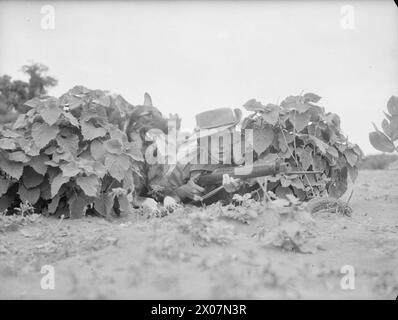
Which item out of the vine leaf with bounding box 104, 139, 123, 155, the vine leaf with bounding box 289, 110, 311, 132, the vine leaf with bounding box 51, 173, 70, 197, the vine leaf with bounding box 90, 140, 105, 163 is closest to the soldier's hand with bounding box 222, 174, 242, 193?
the vine leaf with bounding box 289, 110, 311, 132

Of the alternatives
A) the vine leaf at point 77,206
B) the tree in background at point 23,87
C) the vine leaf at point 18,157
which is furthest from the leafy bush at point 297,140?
the tree in background at point 23,87

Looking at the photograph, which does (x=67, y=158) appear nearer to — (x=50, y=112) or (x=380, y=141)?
(x=50, y=112)

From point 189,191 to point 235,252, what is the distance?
251 centimetres

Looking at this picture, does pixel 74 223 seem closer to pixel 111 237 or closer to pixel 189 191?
pixel 111 237

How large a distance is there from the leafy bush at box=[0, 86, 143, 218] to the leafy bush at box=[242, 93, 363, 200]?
3.77 feet

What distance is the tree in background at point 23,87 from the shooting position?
32.9 ft

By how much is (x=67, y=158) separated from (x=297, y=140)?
6.70ft

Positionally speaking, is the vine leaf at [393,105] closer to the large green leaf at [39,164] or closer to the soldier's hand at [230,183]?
the soldier's hand at [230,183]

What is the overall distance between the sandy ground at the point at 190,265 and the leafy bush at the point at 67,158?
2.35ft

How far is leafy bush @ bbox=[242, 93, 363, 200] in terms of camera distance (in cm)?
459
